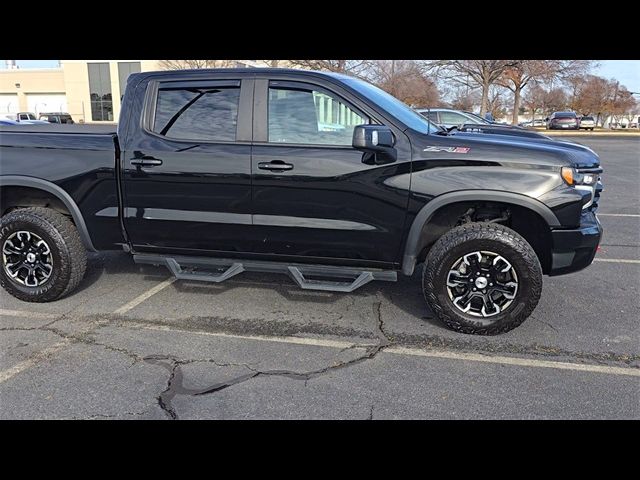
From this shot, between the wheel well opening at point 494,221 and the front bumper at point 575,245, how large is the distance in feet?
0.21

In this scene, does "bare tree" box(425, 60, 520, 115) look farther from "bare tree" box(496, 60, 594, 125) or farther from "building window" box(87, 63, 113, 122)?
"building window" box(87, 63, 113, 122)

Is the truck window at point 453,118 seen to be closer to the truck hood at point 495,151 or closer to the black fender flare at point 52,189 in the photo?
the truck hood at point 495,151

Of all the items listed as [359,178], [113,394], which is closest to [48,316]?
[113,394]

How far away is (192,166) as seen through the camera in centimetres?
414

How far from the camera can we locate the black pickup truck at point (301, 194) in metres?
3.81

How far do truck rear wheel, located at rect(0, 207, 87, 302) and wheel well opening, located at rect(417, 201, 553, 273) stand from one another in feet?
10.3

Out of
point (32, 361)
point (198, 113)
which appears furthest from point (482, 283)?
point (32, 361)

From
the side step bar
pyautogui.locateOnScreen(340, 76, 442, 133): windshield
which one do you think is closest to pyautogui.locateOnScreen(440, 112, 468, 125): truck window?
pyautogui.locateOnScreen(340, 76, 442, 133): windshield

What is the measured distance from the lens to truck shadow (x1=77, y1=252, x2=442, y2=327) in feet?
15.2

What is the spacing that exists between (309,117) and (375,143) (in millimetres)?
705

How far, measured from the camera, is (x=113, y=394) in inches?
123

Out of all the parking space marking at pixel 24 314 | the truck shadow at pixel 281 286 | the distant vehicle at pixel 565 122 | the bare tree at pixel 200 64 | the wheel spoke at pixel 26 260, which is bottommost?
the parking space marking at pixel 24 314

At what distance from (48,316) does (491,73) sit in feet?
121

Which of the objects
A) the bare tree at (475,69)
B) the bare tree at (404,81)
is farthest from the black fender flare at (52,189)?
the bare tree at (475,69)
